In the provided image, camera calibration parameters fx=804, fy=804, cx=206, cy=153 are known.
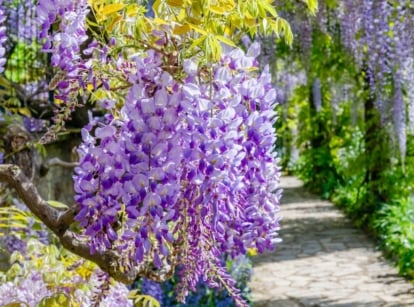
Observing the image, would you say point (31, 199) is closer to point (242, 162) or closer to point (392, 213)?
point (242, 162)

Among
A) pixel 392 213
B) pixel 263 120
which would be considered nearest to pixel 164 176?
pixel 263 120

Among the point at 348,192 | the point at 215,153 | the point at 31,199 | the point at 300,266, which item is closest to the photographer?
the point at 215,153

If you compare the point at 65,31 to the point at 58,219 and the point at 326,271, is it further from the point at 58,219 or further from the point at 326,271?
the point at 326,271

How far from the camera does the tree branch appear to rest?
5.97ft

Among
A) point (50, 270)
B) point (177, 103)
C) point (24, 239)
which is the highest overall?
point (177, 103)

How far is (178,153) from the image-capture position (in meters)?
1.37

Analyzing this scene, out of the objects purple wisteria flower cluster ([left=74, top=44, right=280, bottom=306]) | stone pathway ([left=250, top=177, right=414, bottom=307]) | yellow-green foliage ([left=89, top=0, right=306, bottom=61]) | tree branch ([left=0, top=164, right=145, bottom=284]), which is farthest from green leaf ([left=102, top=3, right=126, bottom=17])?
stone pathway ([left=250, top=177, right=414, bottom=307])

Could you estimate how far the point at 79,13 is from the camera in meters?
1.50

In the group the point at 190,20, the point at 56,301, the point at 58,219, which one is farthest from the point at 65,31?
the point at 56,301

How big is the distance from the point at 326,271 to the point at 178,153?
6360 millimetres

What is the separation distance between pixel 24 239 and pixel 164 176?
9.55ft

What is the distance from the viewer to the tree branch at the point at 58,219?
182 centimetres

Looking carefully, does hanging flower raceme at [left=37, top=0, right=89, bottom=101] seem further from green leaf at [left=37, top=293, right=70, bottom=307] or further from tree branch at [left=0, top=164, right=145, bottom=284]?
green leaf at [left=37, top=293, right=70, bottom=307]

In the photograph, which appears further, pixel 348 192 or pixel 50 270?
pixel 348 192
